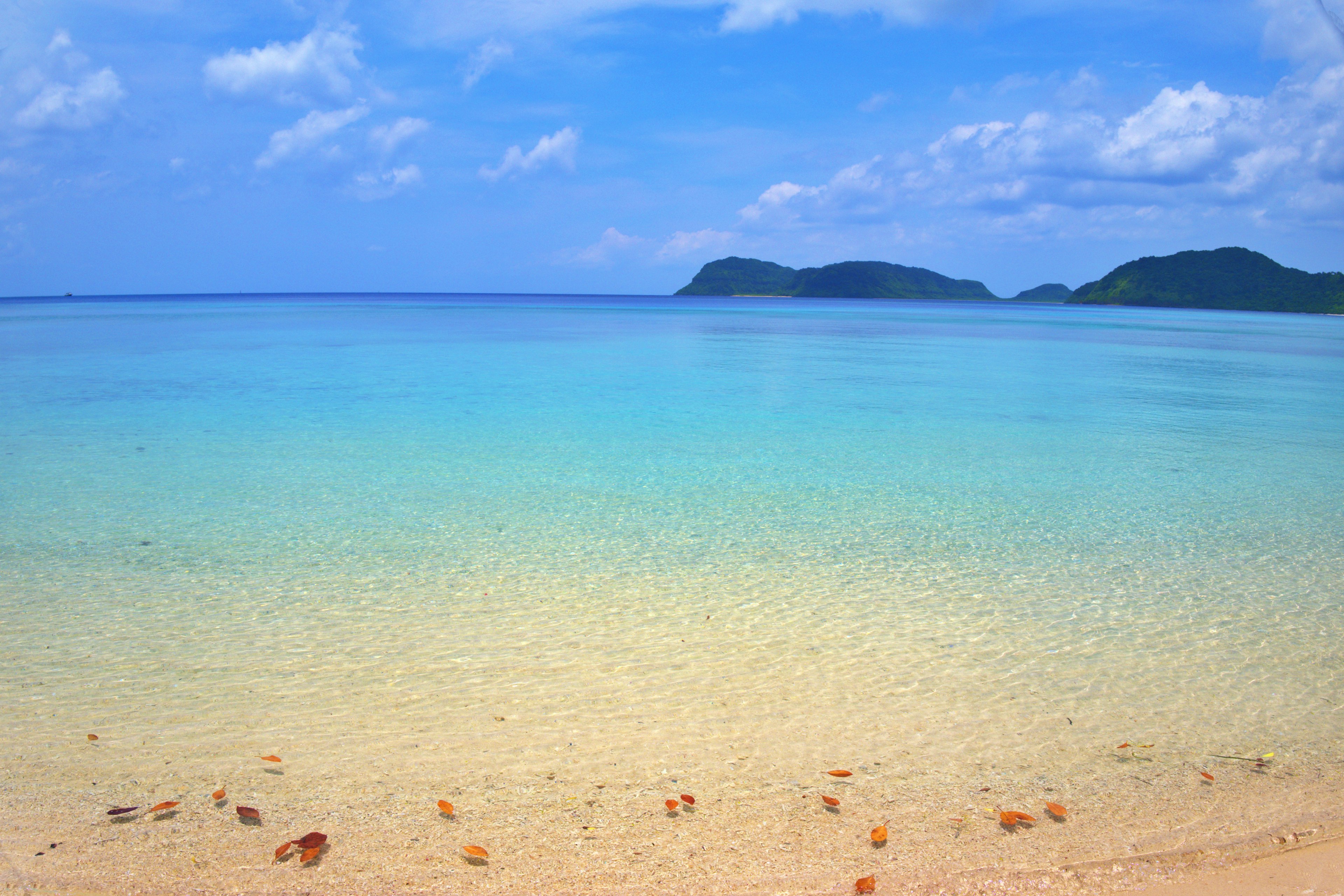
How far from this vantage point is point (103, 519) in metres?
6.60

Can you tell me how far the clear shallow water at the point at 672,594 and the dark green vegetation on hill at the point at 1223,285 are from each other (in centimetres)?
13421

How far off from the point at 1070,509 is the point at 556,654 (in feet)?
17.4

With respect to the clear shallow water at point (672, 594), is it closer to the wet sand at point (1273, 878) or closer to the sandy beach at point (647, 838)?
the sandy beach at point (647, 838)

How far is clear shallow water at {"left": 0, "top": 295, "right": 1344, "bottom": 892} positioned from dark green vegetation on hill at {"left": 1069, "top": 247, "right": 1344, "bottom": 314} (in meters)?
134

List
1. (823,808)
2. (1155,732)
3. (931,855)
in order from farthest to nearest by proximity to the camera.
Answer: (1155,732)
(823,808)
(931,855)

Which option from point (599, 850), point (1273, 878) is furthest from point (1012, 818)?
point (599, 850)

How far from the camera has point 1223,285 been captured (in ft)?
440

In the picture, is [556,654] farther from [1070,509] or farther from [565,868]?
[1070,509]

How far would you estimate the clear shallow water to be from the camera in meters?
3.43

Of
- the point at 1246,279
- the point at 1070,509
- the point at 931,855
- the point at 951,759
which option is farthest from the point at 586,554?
the point at 1246,279

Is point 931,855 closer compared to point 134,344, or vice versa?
point 931,855

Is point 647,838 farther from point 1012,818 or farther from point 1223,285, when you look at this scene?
point 1223,285

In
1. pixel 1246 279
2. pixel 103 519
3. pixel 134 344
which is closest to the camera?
pixel 103 519

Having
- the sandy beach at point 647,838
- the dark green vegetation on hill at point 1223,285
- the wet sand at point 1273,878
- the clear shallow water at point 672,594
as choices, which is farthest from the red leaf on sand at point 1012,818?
the dark green vegetation on hill at point 1223,285
